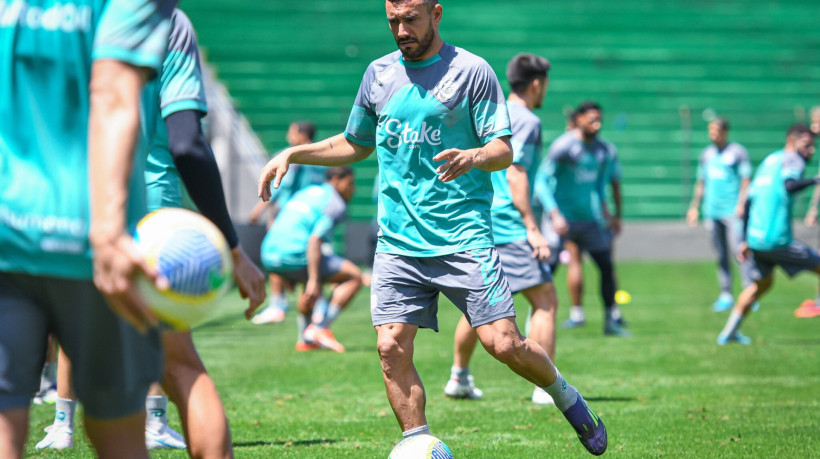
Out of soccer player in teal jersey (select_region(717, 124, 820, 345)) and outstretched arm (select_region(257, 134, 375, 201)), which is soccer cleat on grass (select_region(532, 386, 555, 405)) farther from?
soccer player in teal jersey (select_region(717, 124, 820, 345))

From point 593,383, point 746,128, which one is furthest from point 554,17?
point 593,383

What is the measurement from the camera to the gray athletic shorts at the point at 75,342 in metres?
2.78

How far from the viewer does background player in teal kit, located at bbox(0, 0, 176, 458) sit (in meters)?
2.69

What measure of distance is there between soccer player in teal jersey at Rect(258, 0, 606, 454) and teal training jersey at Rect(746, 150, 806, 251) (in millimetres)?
5982

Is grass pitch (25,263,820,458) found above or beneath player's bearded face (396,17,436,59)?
beneath

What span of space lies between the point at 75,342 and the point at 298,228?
756 centimetres

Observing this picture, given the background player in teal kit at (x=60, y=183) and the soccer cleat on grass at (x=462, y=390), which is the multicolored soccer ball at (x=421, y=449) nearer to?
the background player in teal kit at (x=60, y=183)

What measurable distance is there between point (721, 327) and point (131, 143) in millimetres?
10456

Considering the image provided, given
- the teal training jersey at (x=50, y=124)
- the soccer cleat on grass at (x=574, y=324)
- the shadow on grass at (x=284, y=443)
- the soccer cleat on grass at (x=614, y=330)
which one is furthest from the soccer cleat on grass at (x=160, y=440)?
the soccer cleat on grass at (x=574, y=324)

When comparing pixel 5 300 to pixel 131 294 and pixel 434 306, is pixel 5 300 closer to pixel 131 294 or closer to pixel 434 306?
pixel 131 294

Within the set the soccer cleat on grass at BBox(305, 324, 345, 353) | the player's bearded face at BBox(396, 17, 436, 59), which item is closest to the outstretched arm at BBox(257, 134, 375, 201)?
the player's bearded face at BBox(396, 17, 436, 59)

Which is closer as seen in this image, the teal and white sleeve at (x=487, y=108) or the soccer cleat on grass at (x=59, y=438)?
the teal and white sleeve at (x=487, y=108)

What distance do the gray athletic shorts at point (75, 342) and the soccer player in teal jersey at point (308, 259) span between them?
7.10 meters

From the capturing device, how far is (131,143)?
2609 millimetres
